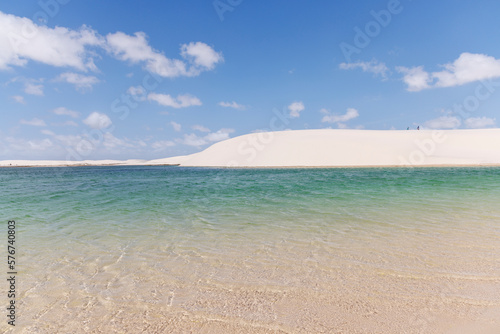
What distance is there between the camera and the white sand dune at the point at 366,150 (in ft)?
148

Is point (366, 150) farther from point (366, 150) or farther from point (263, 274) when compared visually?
point (263, 274)

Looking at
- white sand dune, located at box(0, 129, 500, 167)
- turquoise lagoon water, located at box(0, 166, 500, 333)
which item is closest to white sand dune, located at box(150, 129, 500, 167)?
white sand dune, located at box(0, 129, 500, 167)

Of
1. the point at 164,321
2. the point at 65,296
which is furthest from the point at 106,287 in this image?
the point at 164,321

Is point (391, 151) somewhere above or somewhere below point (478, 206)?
above

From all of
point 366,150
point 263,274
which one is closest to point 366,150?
point 366,150

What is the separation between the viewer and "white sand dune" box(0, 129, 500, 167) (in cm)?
4525

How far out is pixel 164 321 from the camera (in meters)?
2.87

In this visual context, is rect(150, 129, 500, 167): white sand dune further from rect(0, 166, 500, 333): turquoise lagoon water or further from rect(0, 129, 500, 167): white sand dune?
rect(0, 166, 500, 333): turquoise lagoon water

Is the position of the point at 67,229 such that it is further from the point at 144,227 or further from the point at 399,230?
the point at 399,230

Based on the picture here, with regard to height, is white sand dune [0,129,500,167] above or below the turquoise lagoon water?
above

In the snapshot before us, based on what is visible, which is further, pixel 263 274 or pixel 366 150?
pixel 366 150

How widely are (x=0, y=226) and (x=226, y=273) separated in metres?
7.20

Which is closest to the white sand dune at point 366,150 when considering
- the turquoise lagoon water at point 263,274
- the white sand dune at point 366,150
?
the white sand dune at point 366,150

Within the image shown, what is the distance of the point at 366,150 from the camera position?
49688 millimetres
